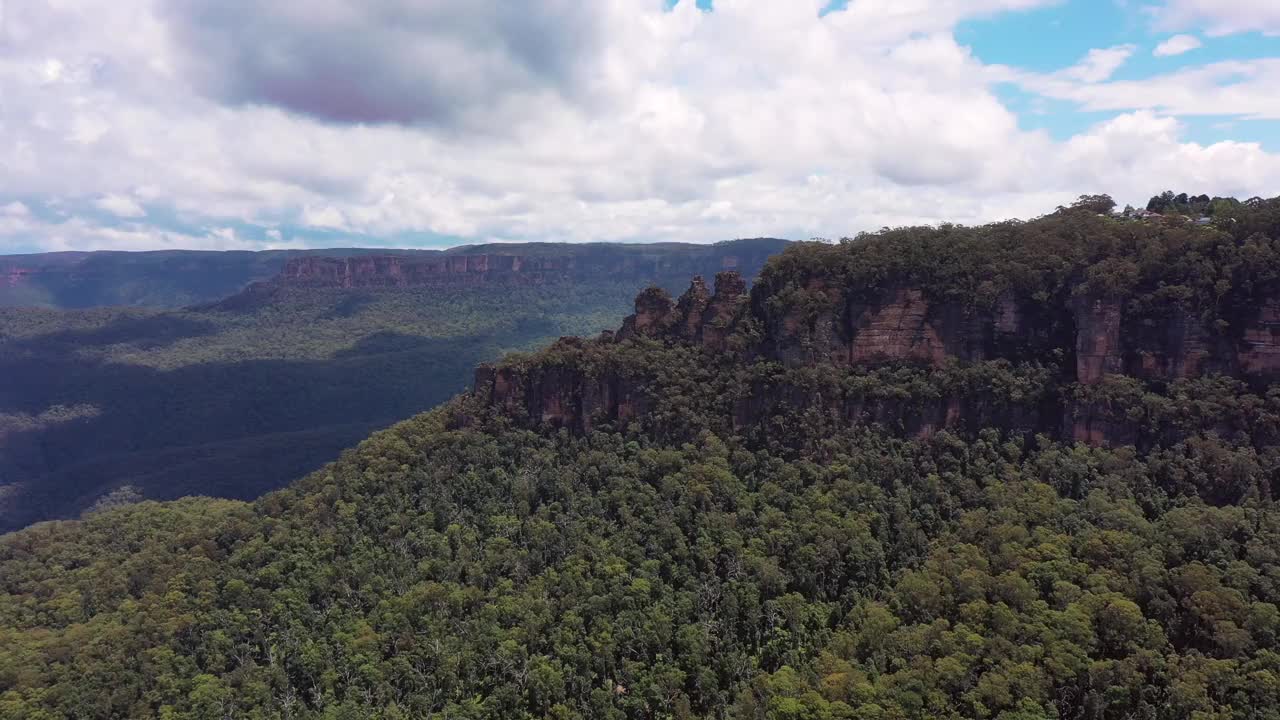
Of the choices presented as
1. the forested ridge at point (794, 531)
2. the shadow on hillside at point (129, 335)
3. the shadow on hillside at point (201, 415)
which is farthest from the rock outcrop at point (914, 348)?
the shadow on hillside at point (129, 335)

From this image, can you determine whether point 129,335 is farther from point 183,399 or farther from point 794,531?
point 794,531

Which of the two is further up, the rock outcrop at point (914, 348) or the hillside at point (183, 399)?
the rock outcrop at point (914, 348)

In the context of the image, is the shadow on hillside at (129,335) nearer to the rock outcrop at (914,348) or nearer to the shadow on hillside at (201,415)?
the shadow on hillside at (201,415)

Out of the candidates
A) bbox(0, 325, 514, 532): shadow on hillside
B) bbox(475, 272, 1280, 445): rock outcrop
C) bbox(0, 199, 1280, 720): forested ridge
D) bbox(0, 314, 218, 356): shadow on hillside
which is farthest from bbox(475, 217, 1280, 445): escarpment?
bbox(0, 314, 218, 356): shadow on hillside

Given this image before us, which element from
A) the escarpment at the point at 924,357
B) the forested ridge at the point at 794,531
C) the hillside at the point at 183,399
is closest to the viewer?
the forested ridge at the point at 794,531

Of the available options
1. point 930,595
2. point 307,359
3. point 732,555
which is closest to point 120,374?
point 307,359
